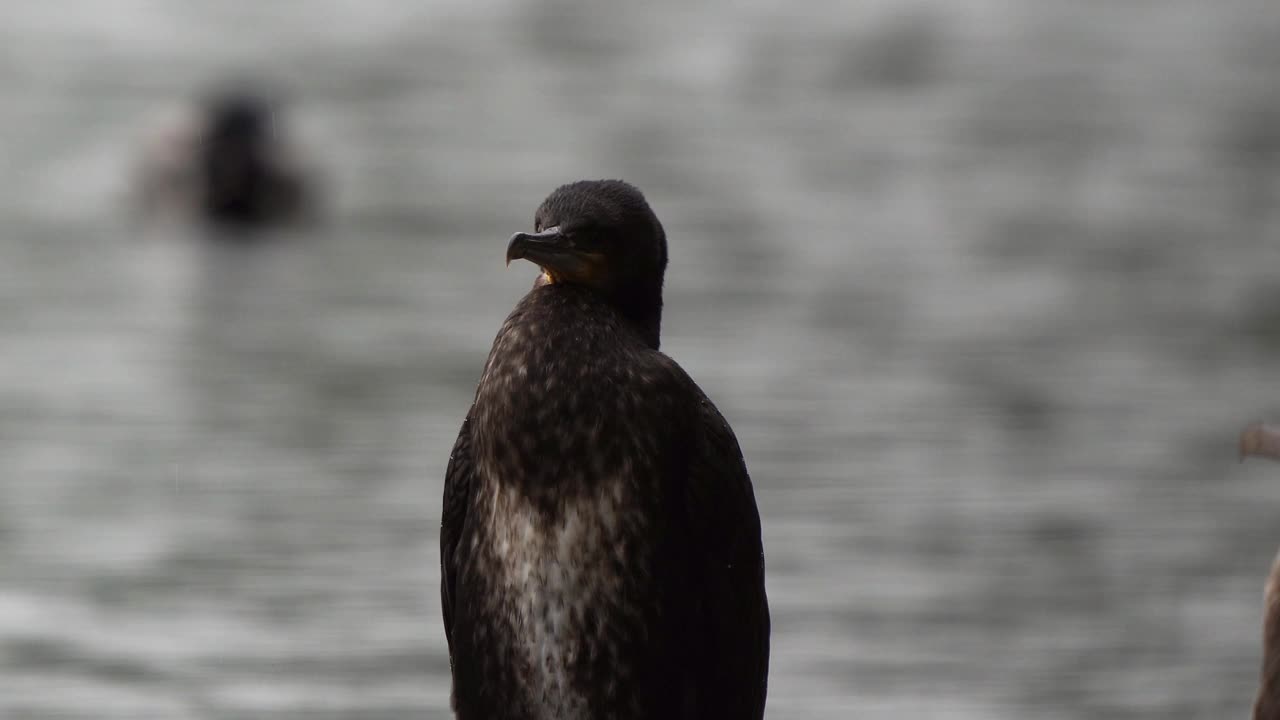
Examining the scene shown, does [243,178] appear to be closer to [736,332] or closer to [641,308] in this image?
[736,332]

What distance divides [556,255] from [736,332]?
305 inches

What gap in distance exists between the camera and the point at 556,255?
4.08 meters

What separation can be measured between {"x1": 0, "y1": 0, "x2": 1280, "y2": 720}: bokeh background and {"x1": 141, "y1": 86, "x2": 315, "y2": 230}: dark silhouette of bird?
248 millimetres

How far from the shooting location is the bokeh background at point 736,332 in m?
7.54

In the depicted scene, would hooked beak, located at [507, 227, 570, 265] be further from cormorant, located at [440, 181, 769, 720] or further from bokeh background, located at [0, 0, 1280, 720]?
bokeh background, located at [0, 0, 1280, 720]

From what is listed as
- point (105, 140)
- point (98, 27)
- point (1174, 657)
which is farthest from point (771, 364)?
point (98, 27)

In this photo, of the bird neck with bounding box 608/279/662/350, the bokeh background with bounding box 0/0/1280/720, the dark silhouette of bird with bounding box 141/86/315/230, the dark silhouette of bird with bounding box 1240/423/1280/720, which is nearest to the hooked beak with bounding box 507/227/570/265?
the bird neck with bounding box 608/279/662/350

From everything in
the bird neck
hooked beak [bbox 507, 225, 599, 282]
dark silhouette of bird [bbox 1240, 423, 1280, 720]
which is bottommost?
dark silhouette of bird [bbox 1240, 423, 1280, 720]

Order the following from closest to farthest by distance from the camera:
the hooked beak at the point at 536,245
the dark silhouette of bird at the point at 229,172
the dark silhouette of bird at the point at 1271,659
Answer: the hooked beak at the point at 536,245, the dark silhouette of bird at the point at 1271,659, the dark silhouette of bird at the point at 229,172

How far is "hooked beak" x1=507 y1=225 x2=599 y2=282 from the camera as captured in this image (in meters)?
4.01

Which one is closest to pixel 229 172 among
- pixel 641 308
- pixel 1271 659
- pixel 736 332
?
pixel 736 332

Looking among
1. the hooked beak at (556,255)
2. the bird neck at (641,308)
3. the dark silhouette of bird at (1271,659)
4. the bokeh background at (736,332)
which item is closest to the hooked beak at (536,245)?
the hooked beak at (556,255)

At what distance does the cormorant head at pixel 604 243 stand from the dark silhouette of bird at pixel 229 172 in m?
10.6

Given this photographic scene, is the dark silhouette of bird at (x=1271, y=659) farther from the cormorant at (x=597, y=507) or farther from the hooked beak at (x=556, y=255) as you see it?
the hooked beak at (x=556, y=255)
